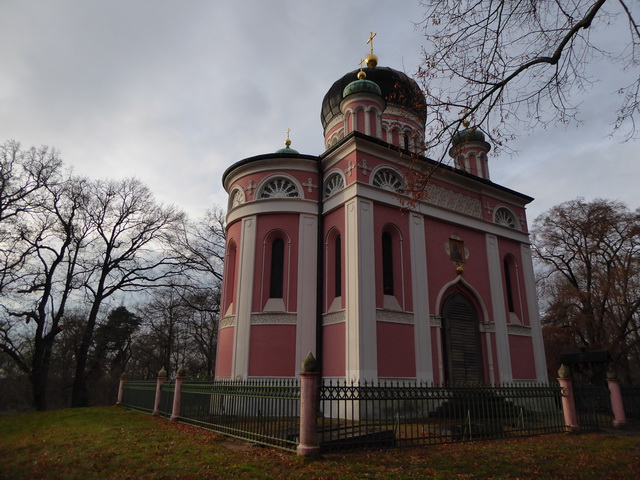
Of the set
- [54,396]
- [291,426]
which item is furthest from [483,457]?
[54,396]

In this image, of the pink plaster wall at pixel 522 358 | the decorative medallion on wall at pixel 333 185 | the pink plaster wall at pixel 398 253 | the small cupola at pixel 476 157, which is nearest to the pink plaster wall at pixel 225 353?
the pink plaster wall at pixel 398 253

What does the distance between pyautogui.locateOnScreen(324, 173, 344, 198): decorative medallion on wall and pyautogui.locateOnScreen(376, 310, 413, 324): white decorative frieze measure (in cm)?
450

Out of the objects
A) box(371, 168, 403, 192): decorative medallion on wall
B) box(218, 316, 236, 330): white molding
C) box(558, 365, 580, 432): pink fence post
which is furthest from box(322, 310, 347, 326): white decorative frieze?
box(558, 365, 580, 432): pink fence post

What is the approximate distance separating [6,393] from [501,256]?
3115 cm

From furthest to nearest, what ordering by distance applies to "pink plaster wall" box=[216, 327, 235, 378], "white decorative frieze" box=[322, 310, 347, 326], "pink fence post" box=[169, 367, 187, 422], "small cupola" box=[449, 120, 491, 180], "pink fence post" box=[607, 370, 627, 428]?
1. "small cupola" box=[449, 120, 491, 180]
2. "pink plaster wall" box=[216, 327, 235, 378]
3. "white decorative frieze" box=[322, 310, 347, 326]
4. "pink fence post" box=[607, 370, 627, 428]
5. "pink fence post" box=[169, 367, 187, 422]

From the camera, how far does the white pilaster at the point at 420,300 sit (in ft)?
45.7

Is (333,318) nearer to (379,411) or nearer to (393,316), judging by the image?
(393,316)

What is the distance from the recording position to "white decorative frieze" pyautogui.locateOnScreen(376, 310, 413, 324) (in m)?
13.5

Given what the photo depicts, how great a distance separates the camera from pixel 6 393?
28.6 meters

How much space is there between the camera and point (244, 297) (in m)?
14.9

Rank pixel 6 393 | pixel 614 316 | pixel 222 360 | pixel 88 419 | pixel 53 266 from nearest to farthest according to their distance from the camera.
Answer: pixel 88 419, pixel 222 360, pixel 53 266, pixel 614 316, pixel 6 393

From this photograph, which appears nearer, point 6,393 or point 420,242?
point 420,242

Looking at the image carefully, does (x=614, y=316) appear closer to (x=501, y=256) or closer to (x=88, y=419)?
(x=501, y=256)

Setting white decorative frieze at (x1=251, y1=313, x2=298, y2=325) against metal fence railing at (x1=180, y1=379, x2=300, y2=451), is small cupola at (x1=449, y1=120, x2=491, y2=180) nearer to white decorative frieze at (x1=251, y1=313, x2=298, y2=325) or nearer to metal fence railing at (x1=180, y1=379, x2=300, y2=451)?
white decorative frieze at (x1=251, y1=313, x2=298, y2=325)
